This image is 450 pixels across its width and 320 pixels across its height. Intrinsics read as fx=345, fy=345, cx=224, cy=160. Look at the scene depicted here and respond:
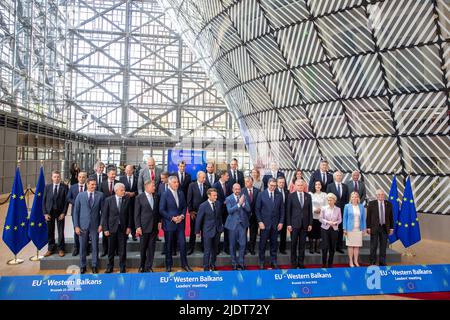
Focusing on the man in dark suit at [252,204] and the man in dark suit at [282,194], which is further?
the man in dark suit at [252,204]

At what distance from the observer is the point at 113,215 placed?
6109mm

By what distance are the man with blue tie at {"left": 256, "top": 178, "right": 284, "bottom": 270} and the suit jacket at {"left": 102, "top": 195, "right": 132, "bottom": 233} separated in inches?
96.9

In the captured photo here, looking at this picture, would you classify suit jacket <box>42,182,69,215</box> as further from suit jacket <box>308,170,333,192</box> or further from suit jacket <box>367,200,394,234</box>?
suit jacket <box>367,200,394,234</box>

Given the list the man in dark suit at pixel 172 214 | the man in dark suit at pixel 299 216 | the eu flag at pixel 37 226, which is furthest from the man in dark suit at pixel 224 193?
the eu flag at pixel 37 226

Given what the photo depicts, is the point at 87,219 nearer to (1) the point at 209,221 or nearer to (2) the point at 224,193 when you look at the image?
(1) the point at 209,221

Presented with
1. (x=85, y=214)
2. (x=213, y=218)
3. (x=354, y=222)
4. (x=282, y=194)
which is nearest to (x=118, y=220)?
(x=85, y=214)

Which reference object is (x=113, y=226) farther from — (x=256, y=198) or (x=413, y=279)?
(x=413, y=279)

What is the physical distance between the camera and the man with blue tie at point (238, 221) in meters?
6.38

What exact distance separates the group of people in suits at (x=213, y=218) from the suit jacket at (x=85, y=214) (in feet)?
0.05

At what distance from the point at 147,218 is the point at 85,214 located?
1.16m

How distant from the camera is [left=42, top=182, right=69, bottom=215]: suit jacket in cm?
702

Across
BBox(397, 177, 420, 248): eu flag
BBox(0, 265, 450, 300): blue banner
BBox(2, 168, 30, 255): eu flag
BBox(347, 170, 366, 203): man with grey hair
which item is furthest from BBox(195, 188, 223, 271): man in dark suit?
BBox(397, 177, 420, 248): eu flag

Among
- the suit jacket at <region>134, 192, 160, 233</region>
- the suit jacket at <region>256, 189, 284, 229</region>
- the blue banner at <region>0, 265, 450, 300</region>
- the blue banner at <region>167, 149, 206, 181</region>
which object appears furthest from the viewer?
the blue banner at <region>167, 149, 206, 181</region>

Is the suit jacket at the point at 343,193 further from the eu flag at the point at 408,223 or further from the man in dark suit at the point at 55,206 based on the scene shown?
the man in dark suit at the point at 55,206
